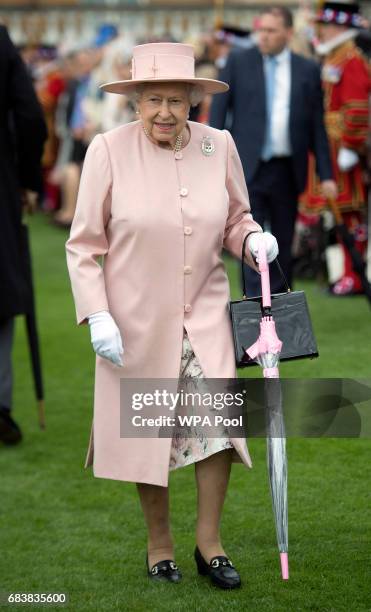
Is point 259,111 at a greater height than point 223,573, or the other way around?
point 259,111

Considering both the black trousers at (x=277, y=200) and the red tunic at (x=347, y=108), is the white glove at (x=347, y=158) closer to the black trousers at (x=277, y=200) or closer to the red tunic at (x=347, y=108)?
the red tunic at (x=347, y=108)

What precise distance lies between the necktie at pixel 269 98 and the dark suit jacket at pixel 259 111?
0.18 ft

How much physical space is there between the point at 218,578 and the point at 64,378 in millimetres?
3928

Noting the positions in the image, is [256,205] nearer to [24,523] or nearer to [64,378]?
[64,378]

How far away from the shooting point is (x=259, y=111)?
8.45 m

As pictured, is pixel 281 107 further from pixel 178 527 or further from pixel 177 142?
pixel 177 142

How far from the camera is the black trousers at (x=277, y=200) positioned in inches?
336

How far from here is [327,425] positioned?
476cm

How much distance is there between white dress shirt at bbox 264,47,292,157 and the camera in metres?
8.55

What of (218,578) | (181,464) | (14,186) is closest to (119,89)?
(181,464)

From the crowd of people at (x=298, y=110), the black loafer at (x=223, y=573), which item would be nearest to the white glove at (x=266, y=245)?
the black loafer at (x=223, y=573)

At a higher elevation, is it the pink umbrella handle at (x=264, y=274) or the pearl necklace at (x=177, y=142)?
the pearl necklace at (x=177, y=142)

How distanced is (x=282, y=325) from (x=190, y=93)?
82cm

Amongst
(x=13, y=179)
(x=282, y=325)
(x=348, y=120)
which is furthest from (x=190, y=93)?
(x=348, y=120)
